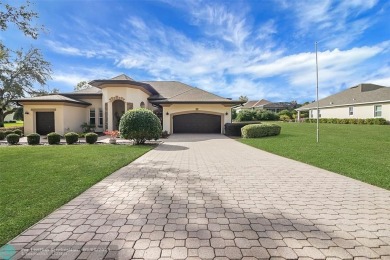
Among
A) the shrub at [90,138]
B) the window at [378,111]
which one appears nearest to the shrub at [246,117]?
the window at [378,111]

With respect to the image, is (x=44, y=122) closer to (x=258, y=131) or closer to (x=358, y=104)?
(x=258, y=131)

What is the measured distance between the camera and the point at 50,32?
38.1 ft

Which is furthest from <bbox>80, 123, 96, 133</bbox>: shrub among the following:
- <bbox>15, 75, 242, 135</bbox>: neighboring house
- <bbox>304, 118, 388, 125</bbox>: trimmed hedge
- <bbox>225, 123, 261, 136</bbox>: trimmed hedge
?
<bbox>304, 118, 388, 125</bbox>: trimmed hedge

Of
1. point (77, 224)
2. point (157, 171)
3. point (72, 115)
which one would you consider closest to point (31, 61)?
point (72, 115)

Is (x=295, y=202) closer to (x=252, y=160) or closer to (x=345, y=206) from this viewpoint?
(x=345, y=206)

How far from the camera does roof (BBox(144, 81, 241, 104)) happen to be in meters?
21.2

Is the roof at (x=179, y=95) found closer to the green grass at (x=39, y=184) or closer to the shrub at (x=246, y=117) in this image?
the green grass at (x=39, y=184)

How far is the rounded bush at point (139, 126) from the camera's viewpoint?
1386 cm

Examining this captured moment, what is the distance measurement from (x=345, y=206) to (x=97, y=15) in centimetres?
1391

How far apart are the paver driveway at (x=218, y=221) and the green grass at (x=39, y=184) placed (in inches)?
10.7

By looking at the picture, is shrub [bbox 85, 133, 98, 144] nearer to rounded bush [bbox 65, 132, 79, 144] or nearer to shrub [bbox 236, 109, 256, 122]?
rounded bush [bbox 65, 132, 79, 144]

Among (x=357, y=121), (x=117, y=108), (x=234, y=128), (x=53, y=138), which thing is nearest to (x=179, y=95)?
(x=117, y=108)

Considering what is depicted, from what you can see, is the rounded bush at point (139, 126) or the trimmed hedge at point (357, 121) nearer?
the rounded bush at point (139, 126)

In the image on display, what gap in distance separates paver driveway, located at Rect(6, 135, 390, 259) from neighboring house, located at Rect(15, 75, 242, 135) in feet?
51.3
